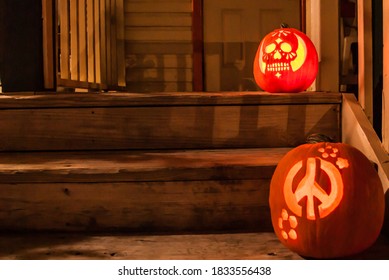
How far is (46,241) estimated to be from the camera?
1.20 metres

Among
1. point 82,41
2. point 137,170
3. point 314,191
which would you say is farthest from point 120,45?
point 314,191

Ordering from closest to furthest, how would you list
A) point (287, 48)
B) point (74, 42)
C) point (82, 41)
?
1. point (287, 48)
2. point (74, 42)
3. point (82, 41)

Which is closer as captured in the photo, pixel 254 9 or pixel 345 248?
pixel 345 248

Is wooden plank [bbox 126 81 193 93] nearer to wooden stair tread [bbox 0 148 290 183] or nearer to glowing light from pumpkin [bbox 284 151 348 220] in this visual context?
wooden stair tread [bbox 0 148 290 183]

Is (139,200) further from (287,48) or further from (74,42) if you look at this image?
(74,42)

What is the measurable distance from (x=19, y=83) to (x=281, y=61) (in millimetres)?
1166

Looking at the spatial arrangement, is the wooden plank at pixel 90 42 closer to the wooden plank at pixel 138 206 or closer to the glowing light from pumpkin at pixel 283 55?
the glowing light from pumpkin at pixel 283 55

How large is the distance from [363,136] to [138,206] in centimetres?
70

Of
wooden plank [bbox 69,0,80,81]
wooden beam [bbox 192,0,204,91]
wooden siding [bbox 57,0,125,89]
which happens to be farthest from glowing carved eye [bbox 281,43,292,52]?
wooden beam [bbox 192,0,204,91]

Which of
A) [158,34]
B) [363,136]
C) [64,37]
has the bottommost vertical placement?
[363,136]

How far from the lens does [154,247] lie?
1.14m

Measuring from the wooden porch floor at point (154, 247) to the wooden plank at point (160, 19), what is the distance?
114 inches
